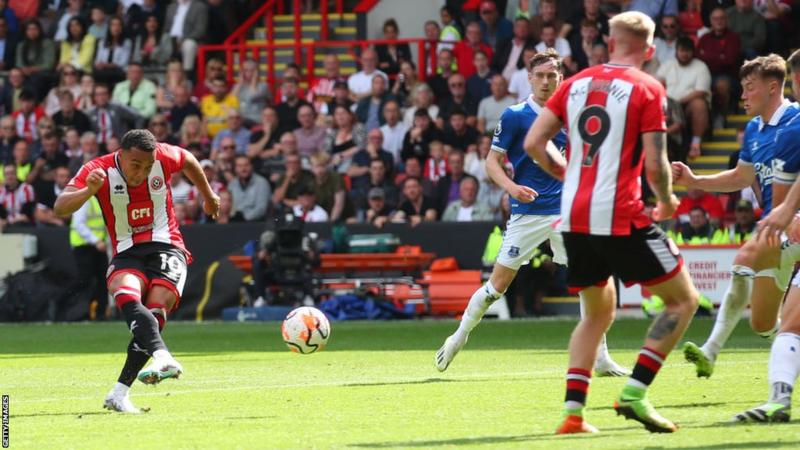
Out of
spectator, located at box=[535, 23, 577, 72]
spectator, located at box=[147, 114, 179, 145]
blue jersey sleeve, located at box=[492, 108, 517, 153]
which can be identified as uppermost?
spectator, located at box=[535, 23, 577, 72]

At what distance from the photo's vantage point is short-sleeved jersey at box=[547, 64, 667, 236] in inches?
318

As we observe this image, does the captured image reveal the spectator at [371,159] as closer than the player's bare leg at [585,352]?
No

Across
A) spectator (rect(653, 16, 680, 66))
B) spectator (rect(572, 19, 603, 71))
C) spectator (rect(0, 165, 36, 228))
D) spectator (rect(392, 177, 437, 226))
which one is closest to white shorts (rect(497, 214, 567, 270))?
spectator (rect(392, 177, 437, 226))

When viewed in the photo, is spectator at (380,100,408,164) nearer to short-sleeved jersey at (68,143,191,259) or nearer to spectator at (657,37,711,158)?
spectator at (657,37,711,158)

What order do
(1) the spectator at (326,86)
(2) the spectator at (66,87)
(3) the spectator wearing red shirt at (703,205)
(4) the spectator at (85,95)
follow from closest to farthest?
(3) the spectator wearing red shirt at (703,205) < (1) the spectator at (326,86) < (4) the spectator at (85,95) < (2) the spectator at (66,87)

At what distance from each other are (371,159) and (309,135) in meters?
1.49

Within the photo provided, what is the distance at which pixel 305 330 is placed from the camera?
13.3 m

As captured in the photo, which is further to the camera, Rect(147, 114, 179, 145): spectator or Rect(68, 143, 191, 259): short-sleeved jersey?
Result: Rect(147, 114, 179, 145): spectator

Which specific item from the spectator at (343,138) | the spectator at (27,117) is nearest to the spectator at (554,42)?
the spectator at (343,138)

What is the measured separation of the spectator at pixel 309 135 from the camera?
2517 centimetres

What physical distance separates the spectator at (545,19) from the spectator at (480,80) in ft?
2.97

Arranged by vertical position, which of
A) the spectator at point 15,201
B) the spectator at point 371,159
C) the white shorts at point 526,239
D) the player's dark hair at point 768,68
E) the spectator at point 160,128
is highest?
the player's dark hair at point 768,68

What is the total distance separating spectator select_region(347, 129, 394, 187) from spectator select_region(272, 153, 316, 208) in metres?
0.69

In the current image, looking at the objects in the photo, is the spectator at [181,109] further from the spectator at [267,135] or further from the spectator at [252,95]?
the spectator at [267,135]
